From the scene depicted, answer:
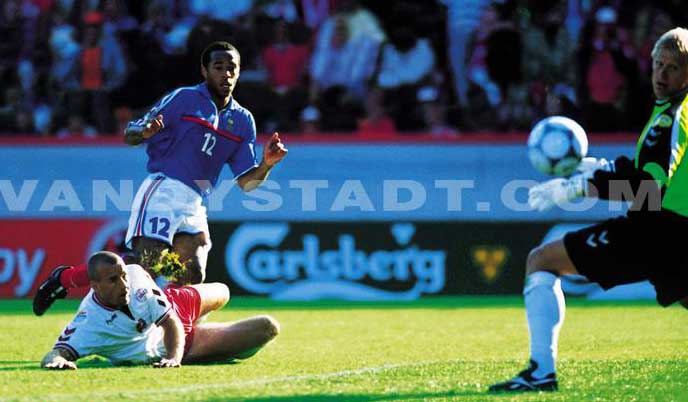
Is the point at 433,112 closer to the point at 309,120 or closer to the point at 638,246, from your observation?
the point at 309,120

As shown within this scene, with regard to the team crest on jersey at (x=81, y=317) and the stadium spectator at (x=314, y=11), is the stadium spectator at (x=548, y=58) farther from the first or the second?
the team crest on jersey at (x=81, y=317)

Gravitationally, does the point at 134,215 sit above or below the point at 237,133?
below

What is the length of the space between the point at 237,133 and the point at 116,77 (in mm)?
6504

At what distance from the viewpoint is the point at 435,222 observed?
1437 cm

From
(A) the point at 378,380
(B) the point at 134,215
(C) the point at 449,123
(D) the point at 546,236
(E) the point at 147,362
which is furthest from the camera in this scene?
(C) the point at 449,123

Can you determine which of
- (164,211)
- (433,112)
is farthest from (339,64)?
(164,211)

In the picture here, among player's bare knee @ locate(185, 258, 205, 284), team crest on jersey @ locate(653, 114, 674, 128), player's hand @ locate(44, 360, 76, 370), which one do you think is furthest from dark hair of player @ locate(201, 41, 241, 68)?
team crest on jersey @ locate(653, 114, 674, 128)

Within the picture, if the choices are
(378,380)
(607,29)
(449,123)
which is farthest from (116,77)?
(378,380)

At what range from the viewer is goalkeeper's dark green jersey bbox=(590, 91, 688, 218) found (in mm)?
6414

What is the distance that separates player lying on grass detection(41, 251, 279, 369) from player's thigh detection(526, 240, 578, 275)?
2.39m

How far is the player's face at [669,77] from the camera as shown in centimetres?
672

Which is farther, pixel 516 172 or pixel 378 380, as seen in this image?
pixel 516 172

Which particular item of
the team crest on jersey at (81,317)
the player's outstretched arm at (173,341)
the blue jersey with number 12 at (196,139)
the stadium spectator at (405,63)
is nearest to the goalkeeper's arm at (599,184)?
the player's outstretched arm at (173,341)

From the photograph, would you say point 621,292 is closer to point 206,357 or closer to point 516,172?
point 516,172
